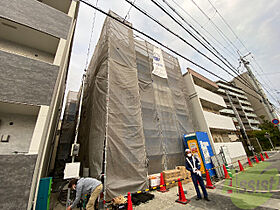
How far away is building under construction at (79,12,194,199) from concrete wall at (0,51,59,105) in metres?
2.30

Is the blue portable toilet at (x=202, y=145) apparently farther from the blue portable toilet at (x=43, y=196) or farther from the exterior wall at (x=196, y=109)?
the blue portable toilet at (x=43, y=196)

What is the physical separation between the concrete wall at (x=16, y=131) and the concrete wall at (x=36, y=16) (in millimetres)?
3386

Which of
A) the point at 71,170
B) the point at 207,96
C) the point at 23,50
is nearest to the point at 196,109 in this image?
the point at 207,96

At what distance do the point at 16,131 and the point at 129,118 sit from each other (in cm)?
413

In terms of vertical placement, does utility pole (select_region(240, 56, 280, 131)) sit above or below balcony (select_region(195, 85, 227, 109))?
below

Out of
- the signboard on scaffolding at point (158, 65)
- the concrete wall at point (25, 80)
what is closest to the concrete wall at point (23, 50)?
the concrete wall at point (25, 80)

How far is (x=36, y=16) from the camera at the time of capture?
4.57 m

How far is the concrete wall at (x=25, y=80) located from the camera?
11.1 ft

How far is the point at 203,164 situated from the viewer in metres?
7.23

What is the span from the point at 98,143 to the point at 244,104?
169 feet

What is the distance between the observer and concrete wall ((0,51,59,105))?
3.40 m

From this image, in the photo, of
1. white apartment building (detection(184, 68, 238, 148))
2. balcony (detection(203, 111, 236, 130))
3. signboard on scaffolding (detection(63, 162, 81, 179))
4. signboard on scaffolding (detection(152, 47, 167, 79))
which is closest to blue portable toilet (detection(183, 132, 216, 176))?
white apartment building (detection(184, 68, 238, 148))

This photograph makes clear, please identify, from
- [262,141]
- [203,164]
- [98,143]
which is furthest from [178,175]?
[262,141]

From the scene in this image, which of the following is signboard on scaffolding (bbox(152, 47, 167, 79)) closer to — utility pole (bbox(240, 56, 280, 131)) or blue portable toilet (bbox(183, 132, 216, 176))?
blue portable toilet (bbox(183, 132, 216, 176))
